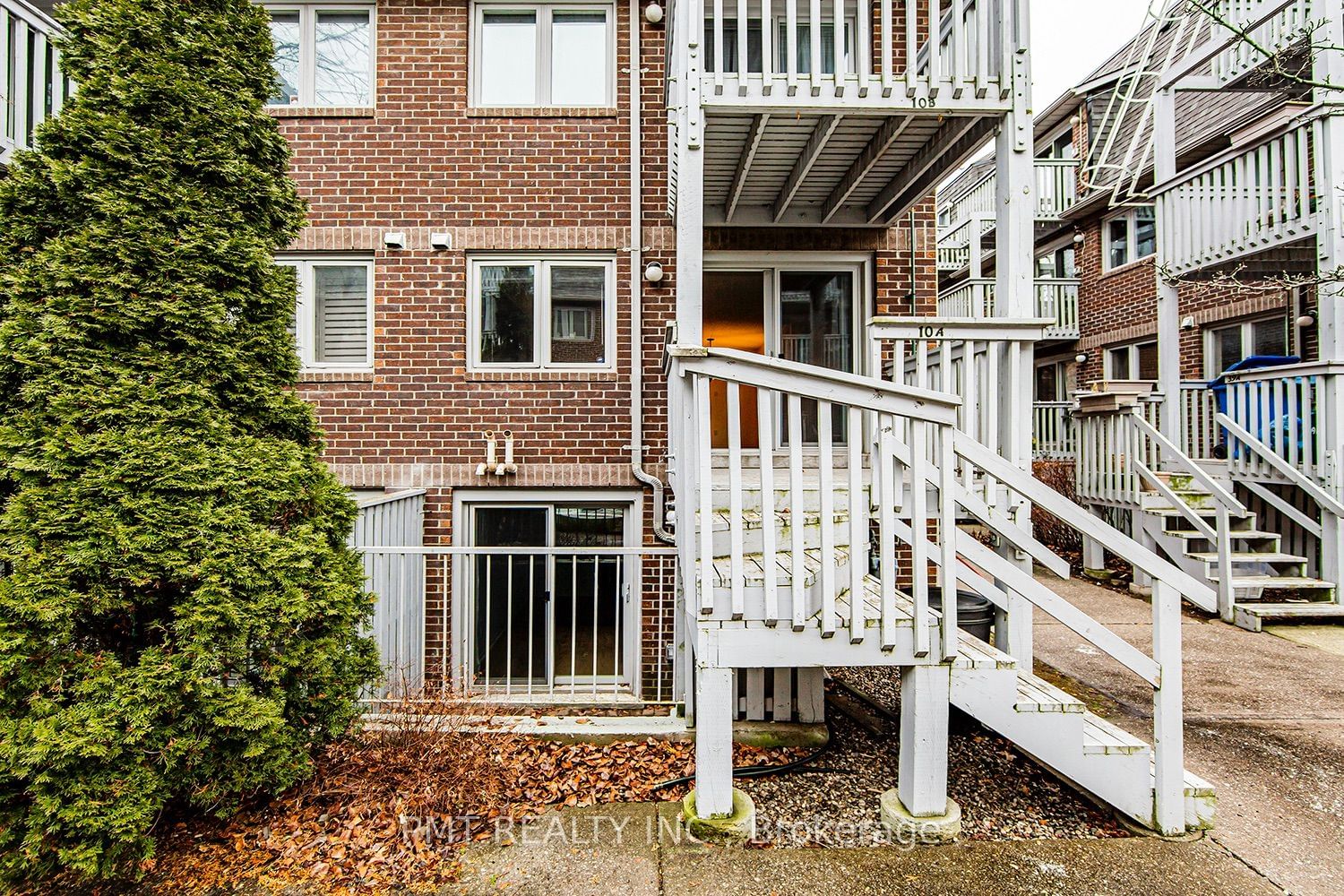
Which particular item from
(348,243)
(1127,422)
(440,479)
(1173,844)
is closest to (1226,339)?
(1127,422)

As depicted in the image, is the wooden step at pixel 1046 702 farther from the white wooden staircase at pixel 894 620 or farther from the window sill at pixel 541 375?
the window sill at pixel 541 375

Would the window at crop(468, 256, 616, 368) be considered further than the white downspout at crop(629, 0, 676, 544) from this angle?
Yes

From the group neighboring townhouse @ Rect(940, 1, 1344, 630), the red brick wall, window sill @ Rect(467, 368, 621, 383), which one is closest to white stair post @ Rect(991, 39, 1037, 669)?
the red brick wall

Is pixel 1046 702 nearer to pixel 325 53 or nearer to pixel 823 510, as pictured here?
pixel 823 510

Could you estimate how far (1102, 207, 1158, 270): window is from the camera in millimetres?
11789

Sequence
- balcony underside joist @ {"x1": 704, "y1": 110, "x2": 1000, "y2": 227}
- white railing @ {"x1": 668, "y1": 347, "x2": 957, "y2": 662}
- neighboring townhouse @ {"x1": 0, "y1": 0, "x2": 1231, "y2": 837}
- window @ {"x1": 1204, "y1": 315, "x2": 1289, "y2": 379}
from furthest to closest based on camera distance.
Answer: window @ {"x1": 1204, "y1": 315, "x2": 1289, "y2": 379} < neighboring townhouse @ {"x1": 0, "y1": 0, "x2": 1231, "y2": 837} < balcony underside joist @ {"x1": 704, "y1": 110, "x2": 1000, "y2": 227} < white railing @ {"x1": 668, "y1": 347, "x2": 957, "y2": 662}

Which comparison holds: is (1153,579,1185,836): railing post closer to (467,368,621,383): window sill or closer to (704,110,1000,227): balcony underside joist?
(704,110,1000,227): balcony underside joist

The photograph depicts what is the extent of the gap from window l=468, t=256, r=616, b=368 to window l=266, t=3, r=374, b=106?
6.79ft

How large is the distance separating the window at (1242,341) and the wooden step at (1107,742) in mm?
8275

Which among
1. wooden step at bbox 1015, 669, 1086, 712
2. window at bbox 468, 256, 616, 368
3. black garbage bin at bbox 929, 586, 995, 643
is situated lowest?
wooden step at bbox 1015, 669, 1086, 712

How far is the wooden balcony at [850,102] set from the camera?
3842 mm

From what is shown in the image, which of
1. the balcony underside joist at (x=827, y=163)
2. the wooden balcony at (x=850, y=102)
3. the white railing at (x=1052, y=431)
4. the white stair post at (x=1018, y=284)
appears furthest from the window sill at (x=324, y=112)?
the white railing at (x=1052, y=431)

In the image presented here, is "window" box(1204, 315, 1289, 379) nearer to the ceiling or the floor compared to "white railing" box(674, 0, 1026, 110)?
nearer to the floor

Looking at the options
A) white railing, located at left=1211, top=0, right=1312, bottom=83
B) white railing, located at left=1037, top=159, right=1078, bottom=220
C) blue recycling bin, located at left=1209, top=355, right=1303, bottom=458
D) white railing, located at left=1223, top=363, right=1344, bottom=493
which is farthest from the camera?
white railing, located at left=1037, top=159, right=1078, bottom=220
